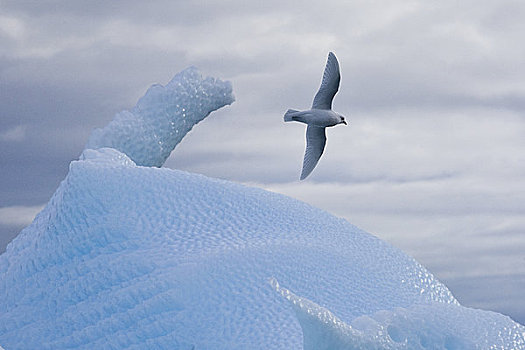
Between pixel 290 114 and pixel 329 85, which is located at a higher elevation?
pixel 329 85

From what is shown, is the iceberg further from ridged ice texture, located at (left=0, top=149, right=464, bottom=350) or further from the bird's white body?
the bird's white body

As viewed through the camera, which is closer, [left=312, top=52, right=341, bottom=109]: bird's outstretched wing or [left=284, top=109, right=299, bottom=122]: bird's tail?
[left=312, top=52, right=341, bottom=109]: bird's outstretched wing

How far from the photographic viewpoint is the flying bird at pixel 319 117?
25.0 ft

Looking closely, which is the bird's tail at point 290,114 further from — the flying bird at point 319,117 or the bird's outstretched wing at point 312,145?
A: the bird's outstretched wing at point 312,145

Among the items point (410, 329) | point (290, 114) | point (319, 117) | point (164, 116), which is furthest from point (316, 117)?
point (410, 329)

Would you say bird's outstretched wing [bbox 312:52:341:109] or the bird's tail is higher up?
bird's outstretched wing [bbox 312:52:341:109]

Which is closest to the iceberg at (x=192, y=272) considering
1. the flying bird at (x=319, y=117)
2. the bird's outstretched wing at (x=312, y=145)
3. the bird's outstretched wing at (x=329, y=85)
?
the bird's outstretched wing at (x=329, y=85)

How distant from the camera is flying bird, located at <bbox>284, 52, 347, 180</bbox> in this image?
300 inches

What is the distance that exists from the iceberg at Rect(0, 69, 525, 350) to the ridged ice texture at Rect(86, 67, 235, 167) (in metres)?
0.92

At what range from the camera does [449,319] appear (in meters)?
2.70

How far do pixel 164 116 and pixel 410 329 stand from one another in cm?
354

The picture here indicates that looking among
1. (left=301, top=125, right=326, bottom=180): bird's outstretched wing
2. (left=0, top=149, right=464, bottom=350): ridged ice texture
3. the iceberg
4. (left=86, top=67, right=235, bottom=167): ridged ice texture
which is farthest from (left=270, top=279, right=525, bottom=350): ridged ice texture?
(left=301, top=125, right=326, bottom=180): bird's outstretched wing

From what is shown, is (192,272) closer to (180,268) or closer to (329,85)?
(180,268)

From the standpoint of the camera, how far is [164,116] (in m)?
5.78
